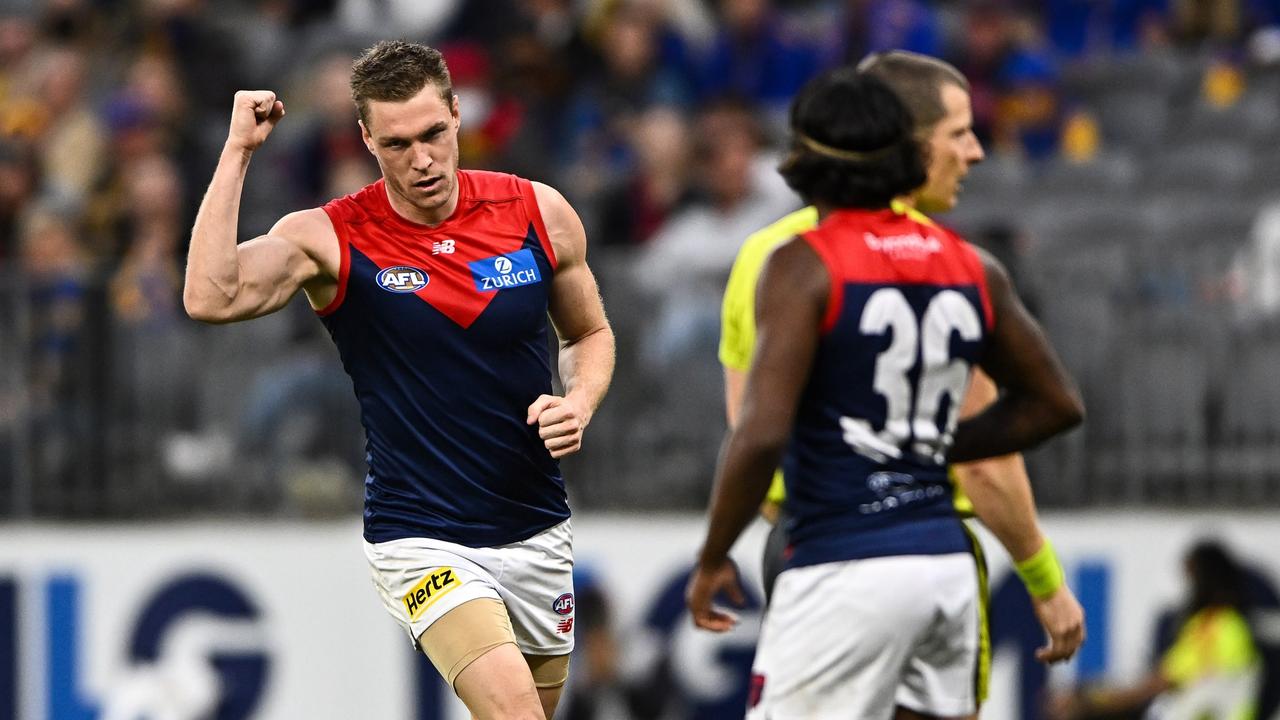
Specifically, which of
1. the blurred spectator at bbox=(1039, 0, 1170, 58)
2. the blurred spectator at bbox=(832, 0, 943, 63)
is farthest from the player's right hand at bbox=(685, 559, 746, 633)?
the blurred spectator at bbox=(1039, 0, 1170, 58)

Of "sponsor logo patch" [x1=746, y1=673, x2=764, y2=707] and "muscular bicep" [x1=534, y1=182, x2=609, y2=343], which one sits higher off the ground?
"muscular bicep" [x1=534, y1=182, x2=609, y2=343]

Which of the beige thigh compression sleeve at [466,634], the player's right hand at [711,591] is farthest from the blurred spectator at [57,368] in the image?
the player's right hand at [711,591]

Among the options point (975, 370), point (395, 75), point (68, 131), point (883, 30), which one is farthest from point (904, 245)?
point (68, 131)

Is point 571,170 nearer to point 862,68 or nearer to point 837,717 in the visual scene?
point 862,68

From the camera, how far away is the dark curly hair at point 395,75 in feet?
18.2

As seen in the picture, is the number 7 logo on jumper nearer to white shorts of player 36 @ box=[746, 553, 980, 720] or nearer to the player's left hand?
white shorts of player 36 @ box=[746, 553, 980, 720]

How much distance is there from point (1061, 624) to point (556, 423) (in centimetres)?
162

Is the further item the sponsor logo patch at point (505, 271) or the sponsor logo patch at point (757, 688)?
the sponsor logo patch at point (505, 271)

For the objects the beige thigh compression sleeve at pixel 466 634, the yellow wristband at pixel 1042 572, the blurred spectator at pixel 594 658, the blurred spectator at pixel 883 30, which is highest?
the blurred spectator at pixel 883 30

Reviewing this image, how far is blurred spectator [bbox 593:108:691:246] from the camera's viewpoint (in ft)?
36.5

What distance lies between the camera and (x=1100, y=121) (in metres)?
12.4

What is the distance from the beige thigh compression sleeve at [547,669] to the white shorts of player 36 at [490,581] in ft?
0.08

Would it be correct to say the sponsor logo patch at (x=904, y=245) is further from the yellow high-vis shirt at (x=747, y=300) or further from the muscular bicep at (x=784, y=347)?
the yellow high-vis shirt at (x=747, y=300)

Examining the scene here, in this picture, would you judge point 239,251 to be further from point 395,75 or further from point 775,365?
point 775,365
